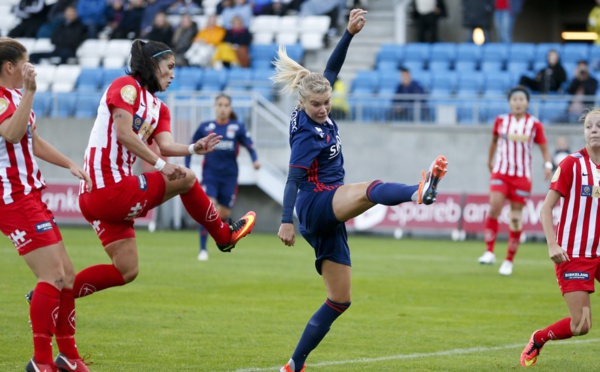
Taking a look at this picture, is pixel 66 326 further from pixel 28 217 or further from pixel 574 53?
pixel 574 53

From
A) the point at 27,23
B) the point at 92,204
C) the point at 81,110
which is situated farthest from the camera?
the point at 27,23

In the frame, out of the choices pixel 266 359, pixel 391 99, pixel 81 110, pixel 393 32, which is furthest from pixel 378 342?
pixel 393 32

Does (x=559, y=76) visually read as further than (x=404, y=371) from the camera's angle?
Yes

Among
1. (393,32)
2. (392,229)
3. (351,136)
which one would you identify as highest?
(393,32)

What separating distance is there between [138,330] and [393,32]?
1961 cm

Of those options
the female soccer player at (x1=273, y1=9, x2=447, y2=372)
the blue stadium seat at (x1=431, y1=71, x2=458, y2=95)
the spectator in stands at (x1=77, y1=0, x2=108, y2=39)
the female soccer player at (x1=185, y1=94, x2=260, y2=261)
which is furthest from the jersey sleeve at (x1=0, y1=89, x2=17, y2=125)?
the spectator in stands at (x1=77, y1=0, x2=108, y2=39)

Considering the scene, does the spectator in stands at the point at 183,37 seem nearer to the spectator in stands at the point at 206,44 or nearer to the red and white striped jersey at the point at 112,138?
the spectator in stands at the point at 206,44

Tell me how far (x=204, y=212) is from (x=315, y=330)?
4.58ft

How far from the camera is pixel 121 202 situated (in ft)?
25.2

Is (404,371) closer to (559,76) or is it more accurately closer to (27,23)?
(559,76)

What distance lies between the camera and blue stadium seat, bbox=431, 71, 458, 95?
2470cm

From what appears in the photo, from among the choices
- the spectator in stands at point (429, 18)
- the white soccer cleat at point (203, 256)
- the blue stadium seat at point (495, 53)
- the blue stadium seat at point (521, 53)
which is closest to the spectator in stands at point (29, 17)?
the spectator in stands at point (429, 18)

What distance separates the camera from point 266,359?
27.3 feet

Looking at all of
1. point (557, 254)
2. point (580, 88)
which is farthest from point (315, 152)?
point (580, 88)
